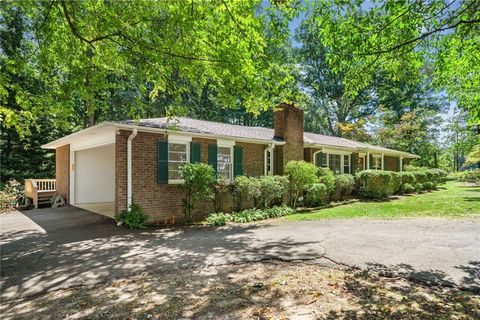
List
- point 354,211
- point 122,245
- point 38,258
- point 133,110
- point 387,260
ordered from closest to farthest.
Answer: point 387,260, point 38,258, point 122,245, point 133,110, point 354,211

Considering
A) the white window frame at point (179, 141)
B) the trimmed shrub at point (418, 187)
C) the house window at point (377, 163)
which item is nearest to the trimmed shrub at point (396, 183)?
the trimmed shrub at point (418, 187)

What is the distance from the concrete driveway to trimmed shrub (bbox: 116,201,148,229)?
14.9 inches

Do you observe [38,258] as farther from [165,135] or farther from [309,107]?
[309,107]

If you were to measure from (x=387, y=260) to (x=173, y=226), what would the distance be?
6277 mm

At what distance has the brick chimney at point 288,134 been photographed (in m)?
13.4

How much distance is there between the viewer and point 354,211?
11.4 metres

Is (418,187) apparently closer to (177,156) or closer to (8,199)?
(177,156)

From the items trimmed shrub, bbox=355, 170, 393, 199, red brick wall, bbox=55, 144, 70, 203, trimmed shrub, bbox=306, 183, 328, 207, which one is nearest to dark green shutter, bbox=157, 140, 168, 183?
red brick wall, bbox=55, 144, 70, 203

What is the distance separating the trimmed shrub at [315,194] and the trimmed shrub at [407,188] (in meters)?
7.29

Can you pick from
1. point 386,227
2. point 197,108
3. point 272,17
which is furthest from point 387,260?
point 197,108

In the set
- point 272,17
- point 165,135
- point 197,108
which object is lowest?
point 165,135

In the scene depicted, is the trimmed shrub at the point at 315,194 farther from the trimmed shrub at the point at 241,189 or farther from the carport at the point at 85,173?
the carport at the point at 85,173

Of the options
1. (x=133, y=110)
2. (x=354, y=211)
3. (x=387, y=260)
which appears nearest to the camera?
(x=387, y=260)

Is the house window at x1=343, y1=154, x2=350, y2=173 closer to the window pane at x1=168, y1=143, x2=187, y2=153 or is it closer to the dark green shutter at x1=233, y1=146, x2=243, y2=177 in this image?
Answer: the dark green shutter at x1=233, y1=146, x2=243, y2=177
